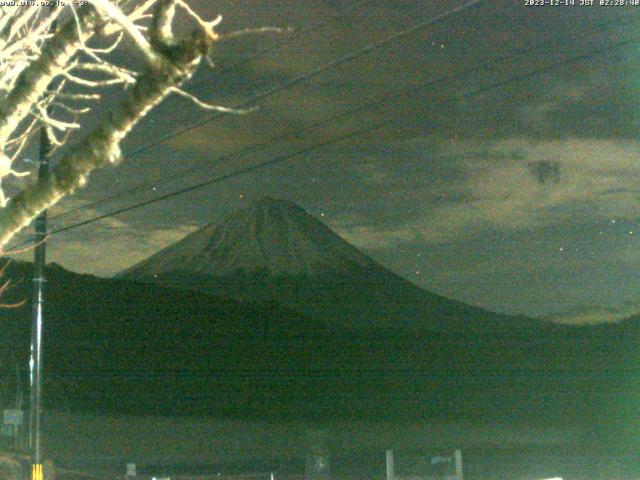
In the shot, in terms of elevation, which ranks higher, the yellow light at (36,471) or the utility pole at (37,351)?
the utility pole at (37,351)

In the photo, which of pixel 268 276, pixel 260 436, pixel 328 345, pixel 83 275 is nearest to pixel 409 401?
pixel 328 345

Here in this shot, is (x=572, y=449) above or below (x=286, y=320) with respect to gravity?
below

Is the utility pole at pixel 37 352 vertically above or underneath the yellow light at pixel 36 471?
above

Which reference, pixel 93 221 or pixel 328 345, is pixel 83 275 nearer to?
pixel 328 345

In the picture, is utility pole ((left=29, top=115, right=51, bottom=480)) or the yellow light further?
utility pole ((left=29, top=115, right=51, bottom=480))

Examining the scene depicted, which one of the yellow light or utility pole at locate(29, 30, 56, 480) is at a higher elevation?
utility pole at locate(29, 30, 56, 480)

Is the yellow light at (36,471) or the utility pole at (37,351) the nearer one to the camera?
the yellow light at (36,471)

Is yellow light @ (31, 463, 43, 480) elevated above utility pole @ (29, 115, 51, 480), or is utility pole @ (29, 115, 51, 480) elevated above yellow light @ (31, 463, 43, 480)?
utility pole @ (29, 115, 51, 480)

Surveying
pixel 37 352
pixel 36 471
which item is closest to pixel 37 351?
pixel 37 352

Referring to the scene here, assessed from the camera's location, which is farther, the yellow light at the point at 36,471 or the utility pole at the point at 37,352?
the utility pole at the point at 37,352

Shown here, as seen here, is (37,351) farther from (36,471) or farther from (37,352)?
(36,471)

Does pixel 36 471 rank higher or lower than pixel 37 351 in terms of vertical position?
lower
